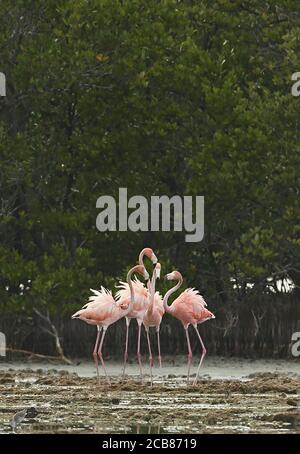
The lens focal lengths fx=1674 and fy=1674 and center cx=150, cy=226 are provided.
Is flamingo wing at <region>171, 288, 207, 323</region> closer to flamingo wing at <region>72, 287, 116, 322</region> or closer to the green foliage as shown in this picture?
flamingo wing at <region>72, 287, 116, 322</region>

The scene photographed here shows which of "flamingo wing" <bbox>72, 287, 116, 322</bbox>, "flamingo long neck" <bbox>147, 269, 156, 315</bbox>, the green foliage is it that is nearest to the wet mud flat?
"flamingo wing" <bbox>72, 287, 116, 322</bbox>

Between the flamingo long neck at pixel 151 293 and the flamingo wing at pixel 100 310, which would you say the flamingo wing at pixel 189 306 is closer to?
the flamingo long neck at pixel 151 293

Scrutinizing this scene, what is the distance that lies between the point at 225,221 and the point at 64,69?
3360mm

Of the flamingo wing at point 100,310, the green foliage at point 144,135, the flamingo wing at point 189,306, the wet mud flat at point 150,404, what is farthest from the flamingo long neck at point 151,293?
the green foliage at point 144,135

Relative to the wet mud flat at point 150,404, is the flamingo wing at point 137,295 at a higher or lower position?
higher

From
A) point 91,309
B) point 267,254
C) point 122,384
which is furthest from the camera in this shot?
point 267,254

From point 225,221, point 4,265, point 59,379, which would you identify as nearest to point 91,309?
point 59,379

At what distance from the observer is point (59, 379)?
1938 cm

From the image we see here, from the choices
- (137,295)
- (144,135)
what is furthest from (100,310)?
(144,135)

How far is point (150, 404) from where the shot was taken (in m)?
16.5

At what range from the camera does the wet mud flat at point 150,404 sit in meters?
14.4

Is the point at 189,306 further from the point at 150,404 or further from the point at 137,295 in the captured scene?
the point at 150,404

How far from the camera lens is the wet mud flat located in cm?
1444

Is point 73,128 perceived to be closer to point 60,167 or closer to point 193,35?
point 60,167
